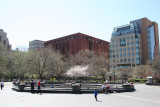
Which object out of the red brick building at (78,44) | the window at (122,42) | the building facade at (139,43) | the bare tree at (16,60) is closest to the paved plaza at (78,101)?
the bare tree at (16,60)

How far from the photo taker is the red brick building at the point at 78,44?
95675 mm

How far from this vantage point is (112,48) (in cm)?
11125

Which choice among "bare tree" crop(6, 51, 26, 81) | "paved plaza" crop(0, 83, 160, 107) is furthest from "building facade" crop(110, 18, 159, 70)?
"paved plaza" crop(0, 83, 160, 107)

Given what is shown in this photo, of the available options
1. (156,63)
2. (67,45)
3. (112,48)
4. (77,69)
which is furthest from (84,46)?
(156,63)

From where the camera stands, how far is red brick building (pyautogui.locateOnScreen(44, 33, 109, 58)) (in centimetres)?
9568

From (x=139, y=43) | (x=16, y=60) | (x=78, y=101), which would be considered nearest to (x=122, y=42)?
(x=139, y=43)

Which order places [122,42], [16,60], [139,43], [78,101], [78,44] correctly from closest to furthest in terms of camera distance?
[78,101]
[16,60]
[78,44]
[139,43]
[122,42]

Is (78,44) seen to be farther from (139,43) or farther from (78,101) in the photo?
(78,101)

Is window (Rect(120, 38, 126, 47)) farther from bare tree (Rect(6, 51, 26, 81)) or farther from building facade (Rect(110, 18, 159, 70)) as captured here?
bare tree (Rect(6, 51, 26, 81))

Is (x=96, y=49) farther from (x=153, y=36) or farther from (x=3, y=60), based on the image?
(x=3, y=60)

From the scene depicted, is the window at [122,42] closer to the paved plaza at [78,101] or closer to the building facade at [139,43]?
the building facade at [139,43]

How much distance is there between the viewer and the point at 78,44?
95.1 m

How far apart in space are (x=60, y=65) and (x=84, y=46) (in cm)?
4380

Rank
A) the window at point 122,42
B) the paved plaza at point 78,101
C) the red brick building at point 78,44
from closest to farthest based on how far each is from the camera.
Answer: the paved plaza at point 78,101 < the red brick building at point 78,44 < the window at point 122,42
